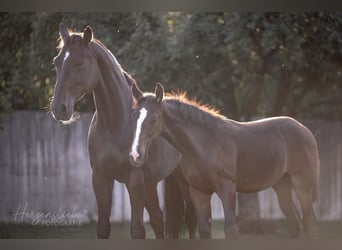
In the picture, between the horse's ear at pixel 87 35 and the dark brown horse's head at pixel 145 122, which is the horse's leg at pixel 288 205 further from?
the horse's ear at pixel 87 35

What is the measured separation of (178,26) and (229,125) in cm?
125

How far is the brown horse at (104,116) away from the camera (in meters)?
4.63

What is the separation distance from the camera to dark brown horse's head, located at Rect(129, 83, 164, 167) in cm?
420

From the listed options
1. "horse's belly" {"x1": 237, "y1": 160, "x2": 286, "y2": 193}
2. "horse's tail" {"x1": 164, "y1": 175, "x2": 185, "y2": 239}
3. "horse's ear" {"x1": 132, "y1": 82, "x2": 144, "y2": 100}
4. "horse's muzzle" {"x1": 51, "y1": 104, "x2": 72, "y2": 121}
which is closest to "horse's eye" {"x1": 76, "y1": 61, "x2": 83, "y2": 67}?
"horse's muzzle" {"x1": 51, "y1": 104, "x2": 72, "y2": 121}

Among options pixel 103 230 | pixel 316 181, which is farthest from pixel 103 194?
pixel 316 181

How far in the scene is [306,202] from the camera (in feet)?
16.5

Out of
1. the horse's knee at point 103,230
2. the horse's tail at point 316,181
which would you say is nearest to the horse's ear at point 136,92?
the horse's knee at point 103,230

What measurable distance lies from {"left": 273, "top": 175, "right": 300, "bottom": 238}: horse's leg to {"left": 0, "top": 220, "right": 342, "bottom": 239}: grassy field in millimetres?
69

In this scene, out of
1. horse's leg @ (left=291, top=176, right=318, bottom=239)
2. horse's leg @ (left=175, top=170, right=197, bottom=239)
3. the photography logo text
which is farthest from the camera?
the photography logo text

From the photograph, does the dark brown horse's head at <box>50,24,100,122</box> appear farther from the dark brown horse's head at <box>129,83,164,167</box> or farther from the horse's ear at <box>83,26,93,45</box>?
the dark brown horse's head at <box>129,83,164,167</box>

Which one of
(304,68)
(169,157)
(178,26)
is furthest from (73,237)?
(304,68)

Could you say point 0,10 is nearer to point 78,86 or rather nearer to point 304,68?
point 78,86

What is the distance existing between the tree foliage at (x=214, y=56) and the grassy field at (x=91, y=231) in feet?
3.27

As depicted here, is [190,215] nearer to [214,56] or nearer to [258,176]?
[258,176]
